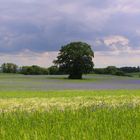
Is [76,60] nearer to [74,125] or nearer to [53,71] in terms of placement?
[53,71]

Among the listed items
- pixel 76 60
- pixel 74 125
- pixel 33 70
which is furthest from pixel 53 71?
pixel 74 125

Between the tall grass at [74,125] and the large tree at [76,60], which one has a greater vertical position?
the large tree at [76,60]

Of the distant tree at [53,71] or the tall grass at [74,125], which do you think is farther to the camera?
the distant tree at [53,71]

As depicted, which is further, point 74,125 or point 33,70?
point 33,70

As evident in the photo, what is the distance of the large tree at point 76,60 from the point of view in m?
95.3

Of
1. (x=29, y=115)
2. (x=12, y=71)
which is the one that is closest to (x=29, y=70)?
(x=12, y=71)

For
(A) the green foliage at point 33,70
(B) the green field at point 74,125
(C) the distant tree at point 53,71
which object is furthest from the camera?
(A) the green foliage at point 33,70

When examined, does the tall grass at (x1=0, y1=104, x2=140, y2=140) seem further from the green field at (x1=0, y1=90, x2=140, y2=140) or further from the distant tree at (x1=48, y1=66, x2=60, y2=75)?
the distant tree at (x1=48, y1=66, x2=60, y2=75)

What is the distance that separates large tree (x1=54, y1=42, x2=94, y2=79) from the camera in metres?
95.3

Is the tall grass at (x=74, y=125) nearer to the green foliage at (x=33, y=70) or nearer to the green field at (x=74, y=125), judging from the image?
the green field at (x=74, y=125)

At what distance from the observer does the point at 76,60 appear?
9594 cm

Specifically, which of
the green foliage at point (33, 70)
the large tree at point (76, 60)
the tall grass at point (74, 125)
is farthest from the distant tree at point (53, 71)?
the tall grass at point (74, 125)

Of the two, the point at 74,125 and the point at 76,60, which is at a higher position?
the point at 76,60

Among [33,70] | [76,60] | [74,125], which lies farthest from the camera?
[33,70]
